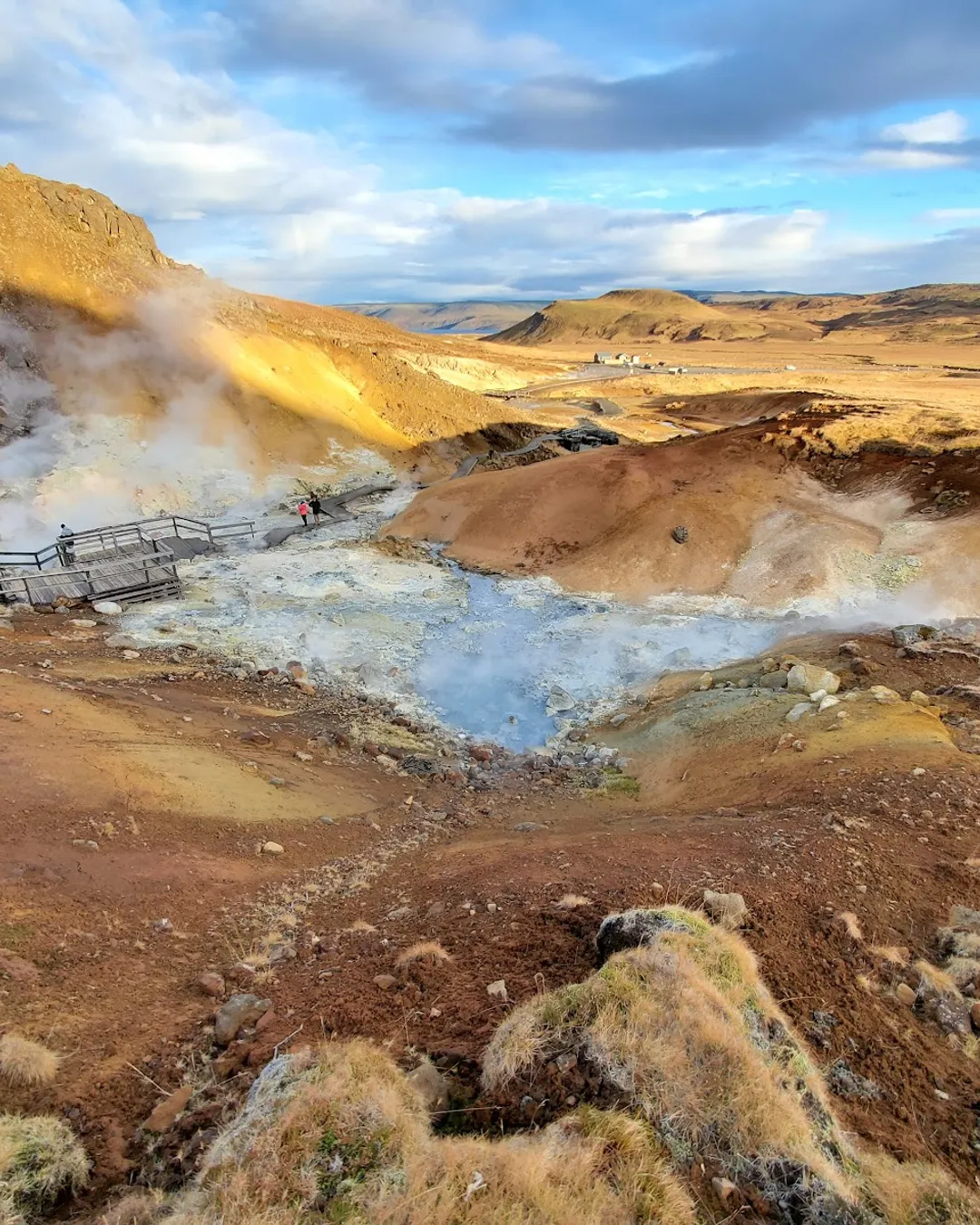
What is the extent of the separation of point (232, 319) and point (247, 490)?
38.8 ft

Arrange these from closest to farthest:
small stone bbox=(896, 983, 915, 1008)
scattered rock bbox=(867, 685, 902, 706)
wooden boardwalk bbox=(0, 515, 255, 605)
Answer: small stone bbox=(896, 983, 915, 1008) → scattered rock bbox=(867, 685, 902, 706) → wooden boardwalk bbox=(0, 515, 255, 605)

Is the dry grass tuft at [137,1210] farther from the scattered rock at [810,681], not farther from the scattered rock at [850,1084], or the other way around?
the scattered rock at [810,681]

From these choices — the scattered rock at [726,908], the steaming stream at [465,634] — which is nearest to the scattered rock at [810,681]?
the steaming stream at [465,634]

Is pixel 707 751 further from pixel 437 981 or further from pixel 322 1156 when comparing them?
pixel 322 1156

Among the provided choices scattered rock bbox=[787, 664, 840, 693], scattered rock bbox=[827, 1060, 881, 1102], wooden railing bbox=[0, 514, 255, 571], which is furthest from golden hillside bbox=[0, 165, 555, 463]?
scattered rock bbox=[827, 1060, 881, 1102]

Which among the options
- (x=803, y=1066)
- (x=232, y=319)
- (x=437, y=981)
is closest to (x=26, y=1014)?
(x=437, y=981)

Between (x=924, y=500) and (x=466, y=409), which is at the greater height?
(x=466, y=409)

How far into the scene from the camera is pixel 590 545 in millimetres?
22047

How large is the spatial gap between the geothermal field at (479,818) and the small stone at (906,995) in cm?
7

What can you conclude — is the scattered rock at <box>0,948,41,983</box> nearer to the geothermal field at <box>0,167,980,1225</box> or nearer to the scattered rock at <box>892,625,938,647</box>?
the geothermal field at <box>0,167,980,1225</box>

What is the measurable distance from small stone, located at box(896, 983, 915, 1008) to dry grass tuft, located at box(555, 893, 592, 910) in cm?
242

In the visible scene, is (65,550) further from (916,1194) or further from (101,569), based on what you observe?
(916,1194)

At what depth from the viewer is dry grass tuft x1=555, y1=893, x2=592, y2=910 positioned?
6.18 meters

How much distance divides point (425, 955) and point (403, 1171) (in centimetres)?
229
